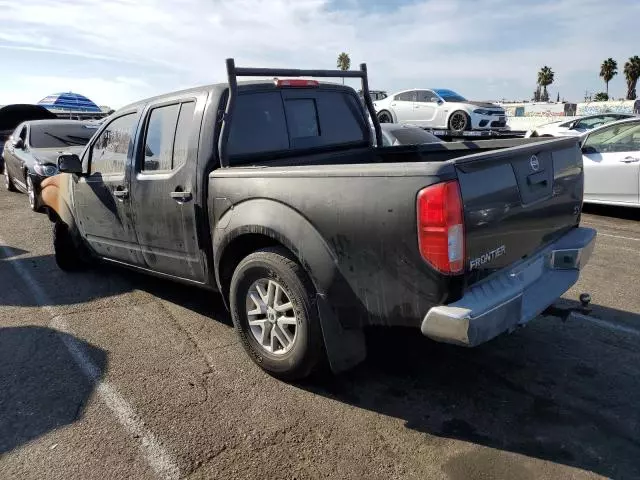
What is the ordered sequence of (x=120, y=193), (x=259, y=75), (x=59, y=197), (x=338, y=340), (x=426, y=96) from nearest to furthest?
(x=338, y=340)
(x=259, y=75)
(x=120, y=193)
(x=59, y=197)
(x=426, y=96)

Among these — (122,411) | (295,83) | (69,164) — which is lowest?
(122,411)

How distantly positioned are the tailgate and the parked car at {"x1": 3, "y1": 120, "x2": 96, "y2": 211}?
8.62 meters

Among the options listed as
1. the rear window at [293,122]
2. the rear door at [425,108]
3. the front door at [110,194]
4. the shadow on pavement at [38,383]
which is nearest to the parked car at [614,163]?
Result: the rear window at [293,122]

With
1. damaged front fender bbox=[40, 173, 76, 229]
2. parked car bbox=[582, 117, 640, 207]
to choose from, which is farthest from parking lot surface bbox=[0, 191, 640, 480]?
parked car bbox=[582, 117, 640, 207]

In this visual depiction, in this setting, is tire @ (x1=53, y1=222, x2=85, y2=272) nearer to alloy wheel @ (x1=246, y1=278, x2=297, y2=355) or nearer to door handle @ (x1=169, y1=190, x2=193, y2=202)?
door handle @ (x1=169, y1=190, x2=193, y2=202)

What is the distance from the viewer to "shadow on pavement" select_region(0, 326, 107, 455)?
3047mm

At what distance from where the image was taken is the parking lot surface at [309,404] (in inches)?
105

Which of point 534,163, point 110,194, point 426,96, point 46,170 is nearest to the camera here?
point 534,163

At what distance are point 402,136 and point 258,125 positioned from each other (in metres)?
4.81

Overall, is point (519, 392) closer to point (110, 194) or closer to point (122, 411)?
point (122, 411)

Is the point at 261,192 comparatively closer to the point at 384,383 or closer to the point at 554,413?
the point at 384,383

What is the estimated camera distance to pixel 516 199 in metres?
2.94

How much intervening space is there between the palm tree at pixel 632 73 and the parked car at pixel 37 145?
6086 cm

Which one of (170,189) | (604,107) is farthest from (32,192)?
(604,107)
